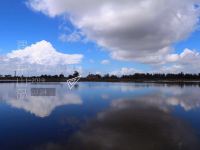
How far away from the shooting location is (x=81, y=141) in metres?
13.4

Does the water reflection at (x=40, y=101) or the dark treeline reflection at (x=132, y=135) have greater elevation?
the water reflection at (x=40, y=101)

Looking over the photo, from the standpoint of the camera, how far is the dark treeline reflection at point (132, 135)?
12.6 metres

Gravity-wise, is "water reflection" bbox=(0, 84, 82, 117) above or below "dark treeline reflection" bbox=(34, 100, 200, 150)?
above

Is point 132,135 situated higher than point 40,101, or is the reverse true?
point 40,101

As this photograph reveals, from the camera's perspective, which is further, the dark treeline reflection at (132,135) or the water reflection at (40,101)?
the water reflection at (40,101)

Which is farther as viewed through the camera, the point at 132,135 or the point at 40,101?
the point at 40,101

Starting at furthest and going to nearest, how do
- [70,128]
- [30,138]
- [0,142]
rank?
[70,128] < [30,138] < [0,142]

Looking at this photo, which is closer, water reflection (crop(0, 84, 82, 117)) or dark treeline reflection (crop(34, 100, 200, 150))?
dark treeline reflection (crop(34, 100, 200, 150))

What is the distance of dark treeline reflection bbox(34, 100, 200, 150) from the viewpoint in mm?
12559

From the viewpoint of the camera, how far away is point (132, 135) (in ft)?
49.0

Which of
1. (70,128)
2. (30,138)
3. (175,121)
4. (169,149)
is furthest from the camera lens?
(175,121)

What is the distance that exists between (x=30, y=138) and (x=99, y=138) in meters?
3.55

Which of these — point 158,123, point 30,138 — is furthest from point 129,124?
point 30,138

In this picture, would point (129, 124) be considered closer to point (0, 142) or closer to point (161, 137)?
point (161, 137)
